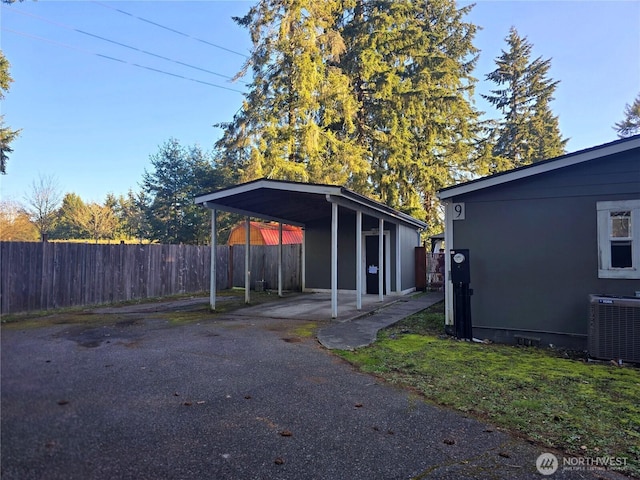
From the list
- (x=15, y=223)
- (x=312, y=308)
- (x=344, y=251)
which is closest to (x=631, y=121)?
(x=344, y=251)

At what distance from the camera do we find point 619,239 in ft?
19.0

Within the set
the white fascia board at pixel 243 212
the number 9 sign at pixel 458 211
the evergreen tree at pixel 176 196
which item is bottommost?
the number 9 sign at pixel 458 211

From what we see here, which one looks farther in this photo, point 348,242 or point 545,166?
point 348,242

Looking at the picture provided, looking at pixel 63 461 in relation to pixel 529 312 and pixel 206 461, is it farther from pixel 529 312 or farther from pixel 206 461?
pixel 529 312

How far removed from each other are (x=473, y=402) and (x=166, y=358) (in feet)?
10.7

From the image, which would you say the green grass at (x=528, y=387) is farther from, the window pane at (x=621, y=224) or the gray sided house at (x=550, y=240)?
the window pane at (x=621, y=224)

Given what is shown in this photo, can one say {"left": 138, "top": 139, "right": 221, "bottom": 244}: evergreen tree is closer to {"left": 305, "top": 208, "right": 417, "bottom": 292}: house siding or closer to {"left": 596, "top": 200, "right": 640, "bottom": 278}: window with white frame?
{"left": 305, "top": 208, "right": 417, "bottom": 292}: house siding

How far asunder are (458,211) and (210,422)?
Answer: 5634mm

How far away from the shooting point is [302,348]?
5516 mm

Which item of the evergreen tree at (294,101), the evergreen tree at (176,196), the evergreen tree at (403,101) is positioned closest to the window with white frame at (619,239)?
the evergreen tree at (294,101)

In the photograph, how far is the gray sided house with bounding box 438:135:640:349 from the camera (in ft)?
18.9

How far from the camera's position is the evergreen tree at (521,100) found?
26.6 m

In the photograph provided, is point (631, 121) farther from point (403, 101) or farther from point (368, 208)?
point (368, 208)

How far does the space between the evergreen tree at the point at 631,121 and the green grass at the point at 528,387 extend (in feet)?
99.5
